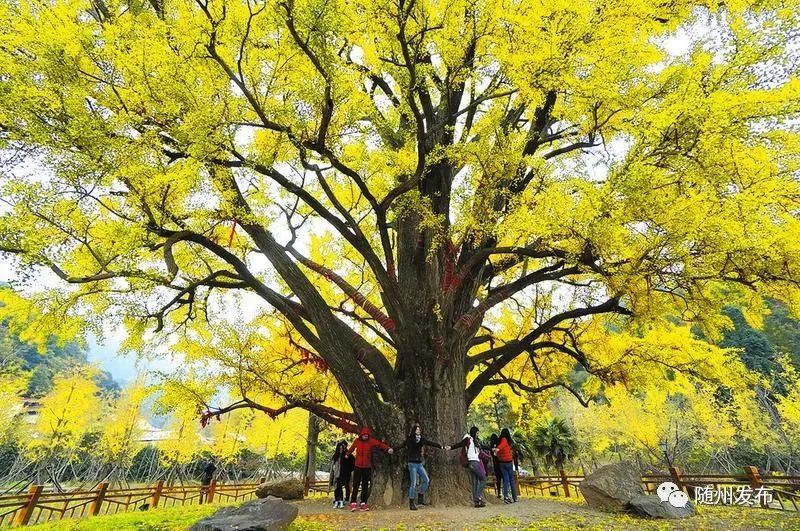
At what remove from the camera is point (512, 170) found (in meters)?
5.94

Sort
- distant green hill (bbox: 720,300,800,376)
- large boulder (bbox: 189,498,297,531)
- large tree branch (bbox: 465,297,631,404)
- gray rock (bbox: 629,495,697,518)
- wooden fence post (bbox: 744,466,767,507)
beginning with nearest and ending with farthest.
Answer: large boulder (bbox: 189,498,297,531)
gray rock (bbox: 629,495,697,518)
large tree branch (bbox: 465,297,631,404)
wooden fence post (bbox: 744,466,767,507)
distant green hill (bbox: 720,300,800,376)

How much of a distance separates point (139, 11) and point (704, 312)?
981cm

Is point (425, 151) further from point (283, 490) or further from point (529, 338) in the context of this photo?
point (283, 490)

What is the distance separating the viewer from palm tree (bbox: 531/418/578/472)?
59.8 feet

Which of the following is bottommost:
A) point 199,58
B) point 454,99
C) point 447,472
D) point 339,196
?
point 447,472

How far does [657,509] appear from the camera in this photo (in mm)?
5613

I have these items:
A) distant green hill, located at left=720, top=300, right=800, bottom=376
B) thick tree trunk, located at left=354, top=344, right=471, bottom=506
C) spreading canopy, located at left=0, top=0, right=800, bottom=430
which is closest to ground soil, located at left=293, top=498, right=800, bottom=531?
thick tree trunk, located at left=354, top=344, right=471, bottom=506

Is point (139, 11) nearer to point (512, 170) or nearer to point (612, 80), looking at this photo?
point (512, 170)

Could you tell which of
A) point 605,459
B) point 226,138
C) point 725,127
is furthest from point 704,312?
point 605,459

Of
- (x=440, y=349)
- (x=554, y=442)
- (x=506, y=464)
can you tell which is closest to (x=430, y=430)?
(x=440, y=349)

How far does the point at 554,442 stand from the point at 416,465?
597 inches

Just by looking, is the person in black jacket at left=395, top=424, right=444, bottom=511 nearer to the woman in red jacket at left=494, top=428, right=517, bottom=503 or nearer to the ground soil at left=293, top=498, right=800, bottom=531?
the ground soil at left=293, top=498, right=800, bottom=531

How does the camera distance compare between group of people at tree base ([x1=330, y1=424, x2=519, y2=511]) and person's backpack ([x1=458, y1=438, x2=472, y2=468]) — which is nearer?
group of people at tree base ([x1=330, y1=424, x2=519, y2=511])

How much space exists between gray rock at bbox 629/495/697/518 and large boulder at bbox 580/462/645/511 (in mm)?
196
